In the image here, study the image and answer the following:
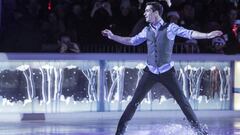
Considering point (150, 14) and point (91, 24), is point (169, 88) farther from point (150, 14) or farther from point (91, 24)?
point (91, 24)

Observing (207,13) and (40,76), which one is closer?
(40,76)

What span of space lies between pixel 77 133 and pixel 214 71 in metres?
3.86

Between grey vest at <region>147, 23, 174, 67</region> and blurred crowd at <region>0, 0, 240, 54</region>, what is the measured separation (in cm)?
359

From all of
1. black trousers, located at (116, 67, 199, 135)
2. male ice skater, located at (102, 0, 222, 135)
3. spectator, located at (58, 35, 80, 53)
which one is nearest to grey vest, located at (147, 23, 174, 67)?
male ice skater, located at (102, 0, 222, 135)

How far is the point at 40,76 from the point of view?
38.8 feet

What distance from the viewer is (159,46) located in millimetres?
8727

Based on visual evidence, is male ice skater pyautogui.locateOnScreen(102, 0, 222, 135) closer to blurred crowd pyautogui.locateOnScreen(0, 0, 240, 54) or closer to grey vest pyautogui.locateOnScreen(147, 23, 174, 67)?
grey vest pyautogui.locateOnScreen(147, 23, 174, 67)

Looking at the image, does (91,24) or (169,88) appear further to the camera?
(91,24)

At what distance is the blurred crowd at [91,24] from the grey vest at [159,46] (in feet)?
11.8

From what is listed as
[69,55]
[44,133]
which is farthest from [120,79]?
[44,133]

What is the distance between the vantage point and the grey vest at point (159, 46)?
28.5ft

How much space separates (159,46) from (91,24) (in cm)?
445

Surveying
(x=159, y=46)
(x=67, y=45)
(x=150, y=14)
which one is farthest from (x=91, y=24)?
(x=150, y=14)

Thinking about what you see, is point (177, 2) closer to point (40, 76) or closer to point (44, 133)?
point (40, 76)
